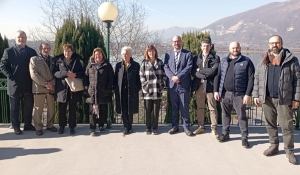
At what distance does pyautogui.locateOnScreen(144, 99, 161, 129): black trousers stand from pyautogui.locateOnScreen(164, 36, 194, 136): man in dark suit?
1.19 ft

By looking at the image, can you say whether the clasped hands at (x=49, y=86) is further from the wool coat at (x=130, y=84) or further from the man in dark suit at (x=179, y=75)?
the man in dark suit at (x=179, y=75)

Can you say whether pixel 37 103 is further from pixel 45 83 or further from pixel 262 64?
pixel 262 64

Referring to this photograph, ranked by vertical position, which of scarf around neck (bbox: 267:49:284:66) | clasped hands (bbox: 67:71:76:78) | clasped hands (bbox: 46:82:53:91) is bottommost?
clasped hands (bbox: 46:82:53:91)

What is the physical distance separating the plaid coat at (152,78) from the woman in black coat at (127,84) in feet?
0.56

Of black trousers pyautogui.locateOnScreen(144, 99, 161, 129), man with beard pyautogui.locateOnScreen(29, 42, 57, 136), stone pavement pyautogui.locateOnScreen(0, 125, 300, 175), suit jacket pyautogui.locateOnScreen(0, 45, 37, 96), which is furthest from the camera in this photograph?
black trousers pyautogui.locateOnScreen(144, 99, 161, 129)

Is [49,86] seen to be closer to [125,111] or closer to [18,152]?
[18,152]

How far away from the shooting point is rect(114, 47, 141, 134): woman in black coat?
5.54 m

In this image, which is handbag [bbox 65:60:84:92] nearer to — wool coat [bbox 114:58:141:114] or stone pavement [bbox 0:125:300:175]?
wool coat [bbox 114:58:141:114]

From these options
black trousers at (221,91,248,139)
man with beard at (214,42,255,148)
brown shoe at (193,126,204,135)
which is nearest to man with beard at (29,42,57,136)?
brown shoe at (193,126,204,135)

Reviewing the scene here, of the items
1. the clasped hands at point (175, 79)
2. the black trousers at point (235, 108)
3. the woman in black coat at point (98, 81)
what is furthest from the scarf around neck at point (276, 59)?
the woman in black coat at point (98, 81)

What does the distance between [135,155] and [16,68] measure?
2.95m

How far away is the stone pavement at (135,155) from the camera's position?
13.4 ft

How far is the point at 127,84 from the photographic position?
18.3 feet

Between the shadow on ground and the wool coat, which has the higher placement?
the wool coat
